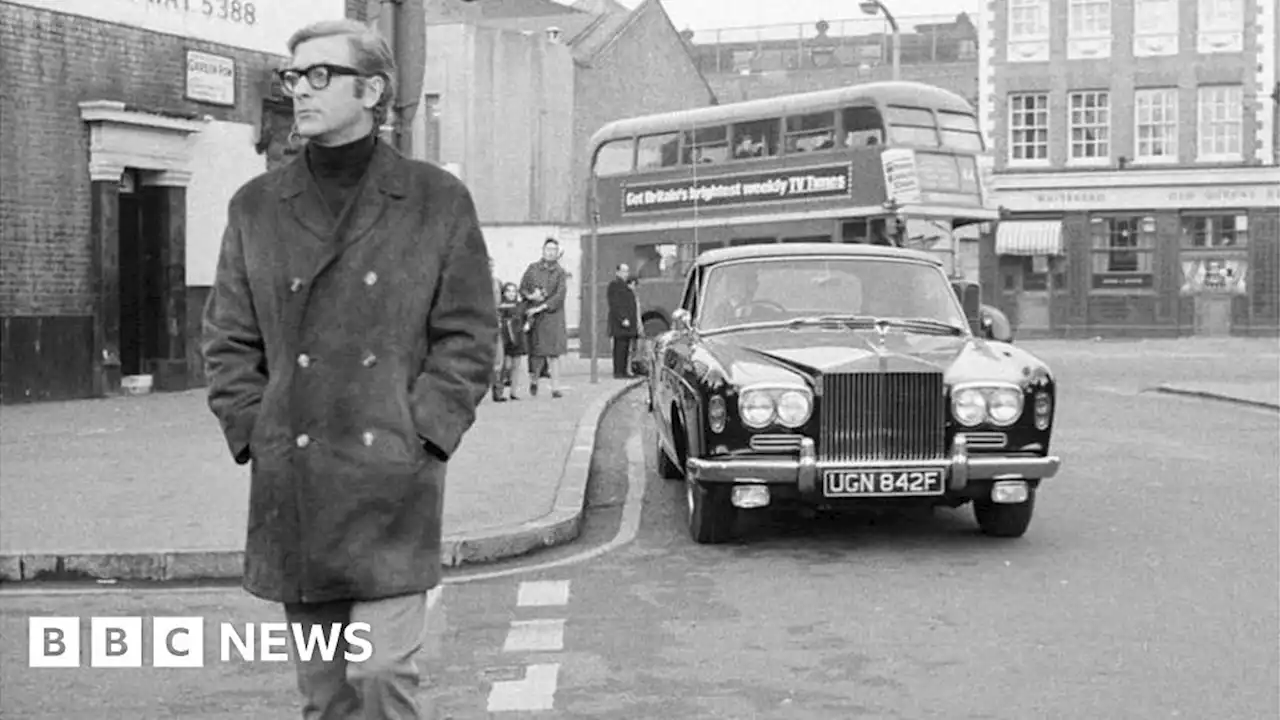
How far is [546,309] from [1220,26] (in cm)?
3514

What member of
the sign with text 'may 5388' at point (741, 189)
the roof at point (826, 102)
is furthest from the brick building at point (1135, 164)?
the roof at point (826, 102)

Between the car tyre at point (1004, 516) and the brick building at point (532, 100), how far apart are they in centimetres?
3718

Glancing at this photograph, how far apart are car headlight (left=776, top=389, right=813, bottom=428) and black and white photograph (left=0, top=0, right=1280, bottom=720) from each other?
0.02m

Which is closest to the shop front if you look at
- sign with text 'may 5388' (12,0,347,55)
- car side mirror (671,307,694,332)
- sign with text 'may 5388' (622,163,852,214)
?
sign with text 'may 5388' (622,163,852,214)

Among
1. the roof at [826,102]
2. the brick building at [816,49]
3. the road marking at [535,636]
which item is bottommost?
the road marking at [535,636]

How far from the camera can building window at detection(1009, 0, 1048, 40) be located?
165 ft

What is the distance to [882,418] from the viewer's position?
895cm

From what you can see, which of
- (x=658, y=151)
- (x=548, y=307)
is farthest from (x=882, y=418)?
(x=658, y=151)

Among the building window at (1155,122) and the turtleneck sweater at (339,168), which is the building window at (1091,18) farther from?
the turtleneck sweater at (339,168)

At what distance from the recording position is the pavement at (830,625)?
230 inches

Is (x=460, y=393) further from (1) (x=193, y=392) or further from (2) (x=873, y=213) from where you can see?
(2) (x=873, y=213)

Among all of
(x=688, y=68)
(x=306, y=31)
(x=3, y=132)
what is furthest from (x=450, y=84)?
(x=306, y=31)

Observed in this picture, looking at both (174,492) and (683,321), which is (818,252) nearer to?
(683,321)

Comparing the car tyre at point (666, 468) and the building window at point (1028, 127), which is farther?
the building window at point (1028, 127)
